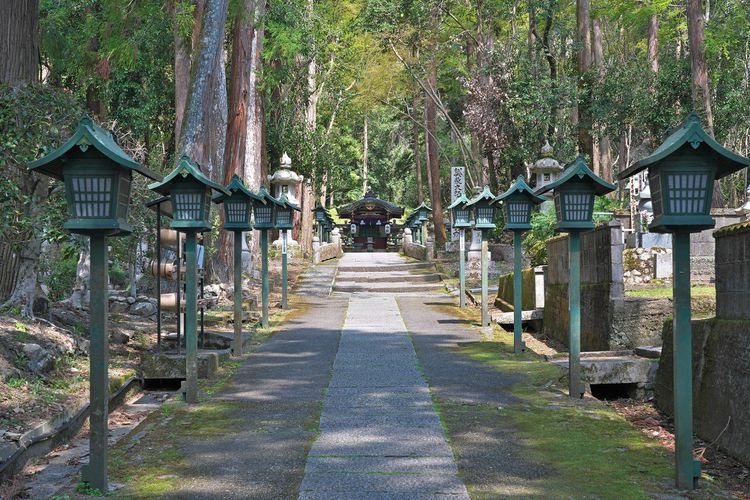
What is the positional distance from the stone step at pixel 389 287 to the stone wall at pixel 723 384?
56.1 feet

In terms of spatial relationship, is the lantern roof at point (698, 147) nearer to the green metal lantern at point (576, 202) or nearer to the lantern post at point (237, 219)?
the green metal lantern at point (576, 202)

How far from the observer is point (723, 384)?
7.58 metres

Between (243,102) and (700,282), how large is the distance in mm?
11587

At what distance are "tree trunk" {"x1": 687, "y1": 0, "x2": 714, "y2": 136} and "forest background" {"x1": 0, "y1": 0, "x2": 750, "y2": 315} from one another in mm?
53

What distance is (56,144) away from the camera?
34.4 ft

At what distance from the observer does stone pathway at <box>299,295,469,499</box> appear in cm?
605

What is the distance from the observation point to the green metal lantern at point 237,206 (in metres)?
12.8

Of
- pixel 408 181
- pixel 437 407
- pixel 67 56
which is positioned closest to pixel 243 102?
pixel 67 56

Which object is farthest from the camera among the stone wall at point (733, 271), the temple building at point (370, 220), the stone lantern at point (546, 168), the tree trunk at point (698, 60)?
the temple building at point (370, 220)

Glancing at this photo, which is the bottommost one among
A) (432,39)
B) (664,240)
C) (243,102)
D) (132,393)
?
(132,393)

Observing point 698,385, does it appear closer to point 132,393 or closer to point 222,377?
point 222,377

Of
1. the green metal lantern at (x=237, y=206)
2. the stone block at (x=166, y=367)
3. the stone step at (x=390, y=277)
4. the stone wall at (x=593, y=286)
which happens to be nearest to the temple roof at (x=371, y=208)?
the stone step at (x=390, y=277)

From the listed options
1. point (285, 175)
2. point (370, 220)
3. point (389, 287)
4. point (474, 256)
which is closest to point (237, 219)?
point (389, 287)

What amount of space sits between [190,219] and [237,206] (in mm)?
3419
